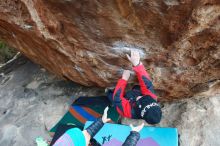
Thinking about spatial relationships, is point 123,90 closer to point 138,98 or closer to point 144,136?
point 138,98

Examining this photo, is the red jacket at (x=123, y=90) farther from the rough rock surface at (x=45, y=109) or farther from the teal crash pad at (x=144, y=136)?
the rough rock surface at (x=45, y=109)

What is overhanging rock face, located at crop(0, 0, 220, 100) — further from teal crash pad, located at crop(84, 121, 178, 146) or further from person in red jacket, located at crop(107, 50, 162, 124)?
teal crash pad, located at crop(84, 121, 178, 146)

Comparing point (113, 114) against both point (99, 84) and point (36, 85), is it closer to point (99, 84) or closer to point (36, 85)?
point (99, 84)

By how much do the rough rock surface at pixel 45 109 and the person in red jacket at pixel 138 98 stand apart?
1.48 feet

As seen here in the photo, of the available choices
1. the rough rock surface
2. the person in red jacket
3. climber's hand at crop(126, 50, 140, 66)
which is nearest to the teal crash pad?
the rough rock surface

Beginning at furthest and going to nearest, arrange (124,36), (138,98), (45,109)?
(45,109) < (138,98) < (124,36)

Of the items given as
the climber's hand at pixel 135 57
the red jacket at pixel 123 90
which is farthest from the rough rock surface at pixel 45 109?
the climber's hand at pixel 135 57

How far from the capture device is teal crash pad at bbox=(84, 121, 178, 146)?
10.6ft

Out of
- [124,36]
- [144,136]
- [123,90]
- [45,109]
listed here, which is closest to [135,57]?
[124,36]

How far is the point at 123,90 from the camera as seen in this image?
311 centimetres

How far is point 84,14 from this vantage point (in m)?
2.75

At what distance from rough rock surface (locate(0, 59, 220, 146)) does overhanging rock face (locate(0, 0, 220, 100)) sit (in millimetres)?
188

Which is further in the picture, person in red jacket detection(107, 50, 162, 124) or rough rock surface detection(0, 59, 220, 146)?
rough rock surface detection(0, 59, 220, 146)

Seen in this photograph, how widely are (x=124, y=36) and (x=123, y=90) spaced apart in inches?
19.1
